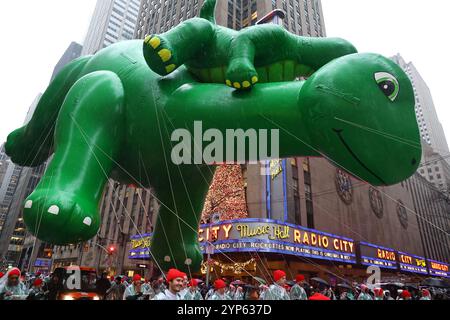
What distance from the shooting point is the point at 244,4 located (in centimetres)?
3416

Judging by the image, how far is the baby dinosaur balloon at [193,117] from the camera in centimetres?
327

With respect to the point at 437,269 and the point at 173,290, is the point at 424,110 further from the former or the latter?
the point at 173,290

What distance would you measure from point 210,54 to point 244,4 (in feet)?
110

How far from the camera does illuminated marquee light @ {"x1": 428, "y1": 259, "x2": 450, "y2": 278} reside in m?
34.7

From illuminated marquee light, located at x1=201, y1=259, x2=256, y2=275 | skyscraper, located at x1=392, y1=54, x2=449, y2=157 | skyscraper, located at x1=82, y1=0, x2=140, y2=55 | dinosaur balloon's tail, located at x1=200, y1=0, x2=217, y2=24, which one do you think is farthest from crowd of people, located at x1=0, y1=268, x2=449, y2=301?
skyscraper, located at x1=392, y1=54, x2=449, y2=157

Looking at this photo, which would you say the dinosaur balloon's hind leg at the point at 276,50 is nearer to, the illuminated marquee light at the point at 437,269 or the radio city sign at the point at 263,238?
the radio city sign at the point at 263,238

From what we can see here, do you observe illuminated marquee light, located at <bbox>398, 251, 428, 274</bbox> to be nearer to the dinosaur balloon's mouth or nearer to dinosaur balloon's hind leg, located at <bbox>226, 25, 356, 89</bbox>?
dinosaur balloon's hind leg, located at <bbox>226, 25, 356, 89</bbox>

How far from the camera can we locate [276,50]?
416 cm

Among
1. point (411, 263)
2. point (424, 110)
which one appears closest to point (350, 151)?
point (411, 263)

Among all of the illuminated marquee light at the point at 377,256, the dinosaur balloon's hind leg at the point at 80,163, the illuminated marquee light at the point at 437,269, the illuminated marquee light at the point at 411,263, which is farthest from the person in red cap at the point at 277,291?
the illuminated marquee light at the point at 437,269

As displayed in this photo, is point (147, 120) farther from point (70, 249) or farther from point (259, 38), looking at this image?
point (70, 249)

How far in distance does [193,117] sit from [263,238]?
14447 mm

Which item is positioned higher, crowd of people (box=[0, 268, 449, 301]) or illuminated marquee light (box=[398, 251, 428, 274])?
illuminated marquee light (box=[398, 251, 428, 274])

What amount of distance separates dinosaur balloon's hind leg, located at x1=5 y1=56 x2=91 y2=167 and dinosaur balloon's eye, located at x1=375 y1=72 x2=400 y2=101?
4.33 metres
